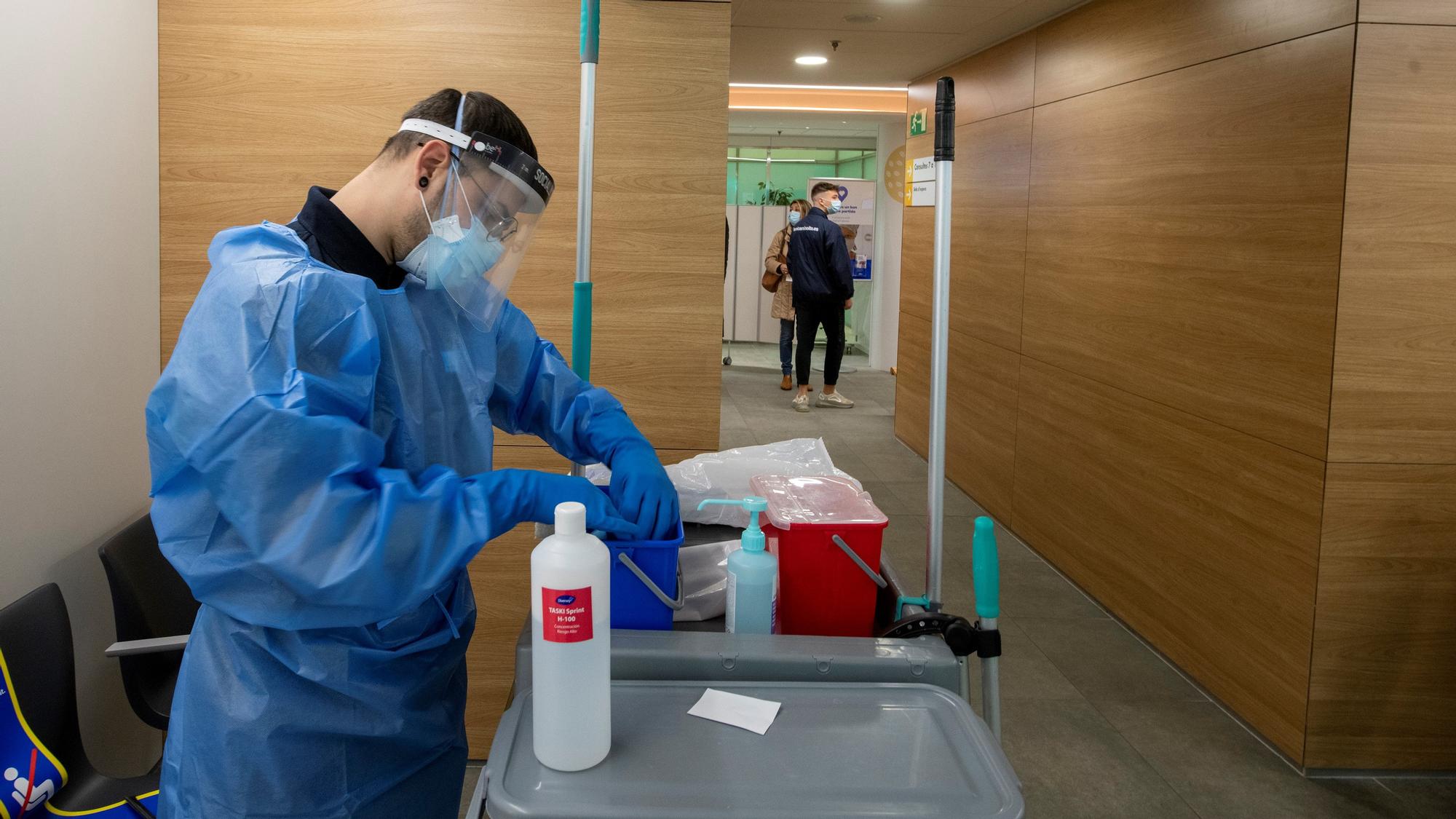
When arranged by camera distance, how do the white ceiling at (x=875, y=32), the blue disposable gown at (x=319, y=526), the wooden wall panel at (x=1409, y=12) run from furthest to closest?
1. the white ceiling at (x=875, y=32)
2. the wooden wall panel at (x=1409, y=12)
3. the blue disposable gown at (x=319, y=526)

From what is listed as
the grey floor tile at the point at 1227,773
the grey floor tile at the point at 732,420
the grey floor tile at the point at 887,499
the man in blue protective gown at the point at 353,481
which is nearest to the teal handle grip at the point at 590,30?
the man in blue protective gown at the point at 353,481

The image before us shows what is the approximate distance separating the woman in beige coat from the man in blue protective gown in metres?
7.73

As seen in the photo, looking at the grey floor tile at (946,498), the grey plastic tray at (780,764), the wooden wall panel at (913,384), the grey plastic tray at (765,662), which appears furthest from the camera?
the wooden wall panel at (913,384)

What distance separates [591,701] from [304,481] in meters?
0.40

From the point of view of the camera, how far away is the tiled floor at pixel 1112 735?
9.20 ft

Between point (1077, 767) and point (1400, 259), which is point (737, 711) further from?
point (1400, 259)

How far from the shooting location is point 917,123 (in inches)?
278

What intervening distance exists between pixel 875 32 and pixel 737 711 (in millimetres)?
4908

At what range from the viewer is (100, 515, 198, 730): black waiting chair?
85.0 inches

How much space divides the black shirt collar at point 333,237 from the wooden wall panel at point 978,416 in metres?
3.96

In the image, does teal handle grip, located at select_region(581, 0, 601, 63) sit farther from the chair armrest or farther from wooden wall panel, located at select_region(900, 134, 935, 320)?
wooden wall panel, located at select_region(900, 134, 935, 320)

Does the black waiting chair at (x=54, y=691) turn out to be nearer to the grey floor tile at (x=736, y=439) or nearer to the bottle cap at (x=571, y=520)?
the bottle cap at (x=571, y=520)

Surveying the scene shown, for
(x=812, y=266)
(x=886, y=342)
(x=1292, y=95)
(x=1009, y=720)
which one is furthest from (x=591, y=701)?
(x=886, y=342)

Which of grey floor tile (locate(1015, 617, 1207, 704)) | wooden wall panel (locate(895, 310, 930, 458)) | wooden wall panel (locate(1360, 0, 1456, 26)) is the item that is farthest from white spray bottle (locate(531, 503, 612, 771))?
wooden wall panel (locate(895, 310, 930, 458))
